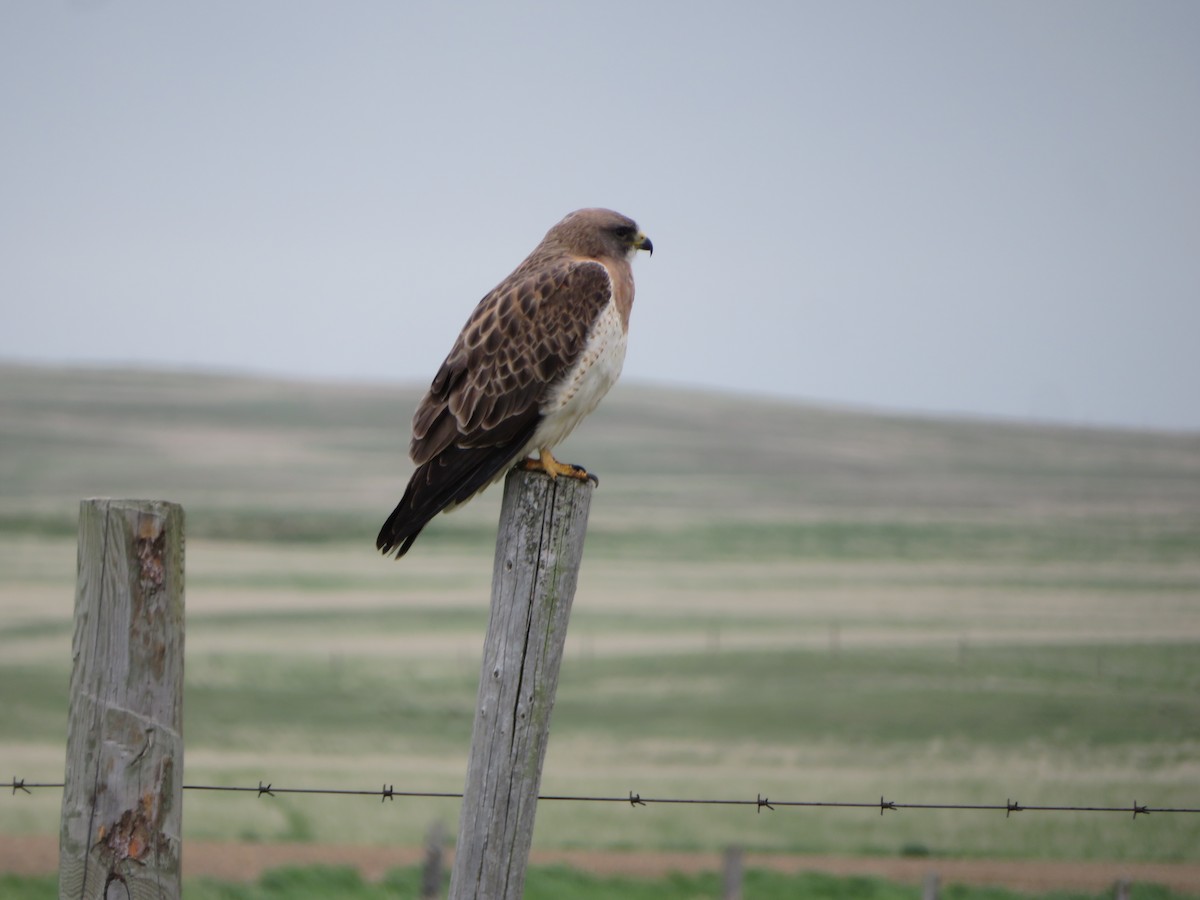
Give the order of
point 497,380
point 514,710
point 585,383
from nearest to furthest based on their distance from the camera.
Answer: point 514,710 → point 497,380 → point 585,383

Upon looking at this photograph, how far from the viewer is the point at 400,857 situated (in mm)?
11711

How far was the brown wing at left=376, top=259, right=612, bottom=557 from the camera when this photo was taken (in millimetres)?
4391

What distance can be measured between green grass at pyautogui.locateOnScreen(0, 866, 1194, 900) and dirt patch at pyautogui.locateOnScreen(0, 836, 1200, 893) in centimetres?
22

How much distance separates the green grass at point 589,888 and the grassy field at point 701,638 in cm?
146

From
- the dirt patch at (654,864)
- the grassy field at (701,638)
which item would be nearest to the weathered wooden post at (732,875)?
the dirt patch at (654,864)

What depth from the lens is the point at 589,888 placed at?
10.9 meters

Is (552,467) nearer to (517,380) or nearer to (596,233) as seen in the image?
(517,380)

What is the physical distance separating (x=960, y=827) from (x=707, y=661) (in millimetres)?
8223

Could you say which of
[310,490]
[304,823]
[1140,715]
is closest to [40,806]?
[304,823]

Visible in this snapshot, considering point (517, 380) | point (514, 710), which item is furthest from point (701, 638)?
point (514, 710)

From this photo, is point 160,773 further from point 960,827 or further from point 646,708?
point 646,708

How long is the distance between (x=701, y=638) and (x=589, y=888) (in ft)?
43.0

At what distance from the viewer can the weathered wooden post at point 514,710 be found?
128 inches

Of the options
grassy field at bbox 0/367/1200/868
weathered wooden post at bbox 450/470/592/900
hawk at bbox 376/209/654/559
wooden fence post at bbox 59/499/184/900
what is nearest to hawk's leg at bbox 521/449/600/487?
hawk at bbox 376/209/654/559
